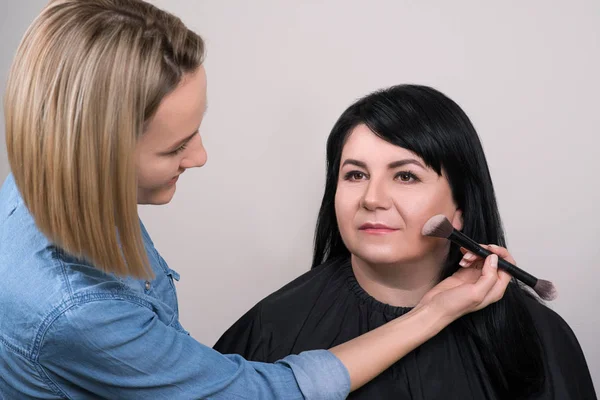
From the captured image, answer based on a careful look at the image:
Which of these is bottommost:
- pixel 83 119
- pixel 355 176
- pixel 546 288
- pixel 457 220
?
pixel 546 288

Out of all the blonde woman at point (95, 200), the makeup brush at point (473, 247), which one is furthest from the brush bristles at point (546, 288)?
the blonde woman at point (95, 200)

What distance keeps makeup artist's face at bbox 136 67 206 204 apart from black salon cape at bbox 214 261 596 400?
546 mm

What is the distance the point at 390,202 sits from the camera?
148 cm

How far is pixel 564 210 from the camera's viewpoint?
215 cm

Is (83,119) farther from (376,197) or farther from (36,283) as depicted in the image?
(376,197)

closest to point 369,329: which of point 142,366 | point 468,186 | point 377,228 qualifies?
point 377,228

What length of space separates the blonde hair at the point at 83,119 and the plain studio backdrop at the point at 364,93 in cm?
114

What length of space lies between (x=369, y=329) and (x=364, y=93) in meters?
0.81

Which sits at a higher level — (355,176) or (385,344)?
(355,176)

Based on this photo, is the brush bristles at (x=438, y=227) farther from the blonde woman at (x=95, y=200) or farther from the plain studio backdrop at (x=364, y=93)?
A: the plain studio backdrop at (x=364, y=93)

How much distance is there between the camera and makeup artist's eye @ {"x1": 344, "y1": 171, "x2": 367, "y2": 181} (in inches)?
61.1

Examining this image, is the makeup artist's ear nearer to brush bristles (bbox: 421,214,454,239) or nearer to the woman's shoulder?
brush bristles (bbox: 421,214,454,239)

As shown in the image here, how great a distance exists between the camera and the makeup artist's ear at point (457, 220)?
158 cm

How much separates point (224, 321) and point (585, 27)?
1.37m
